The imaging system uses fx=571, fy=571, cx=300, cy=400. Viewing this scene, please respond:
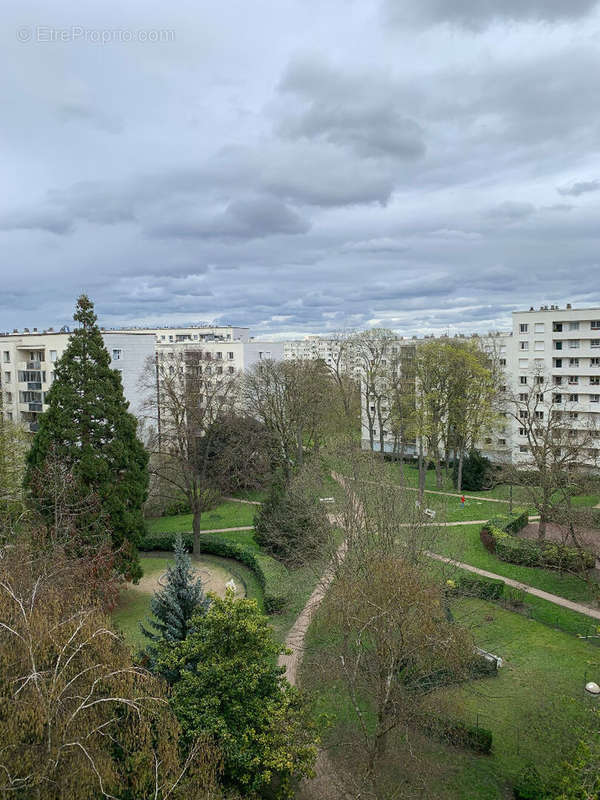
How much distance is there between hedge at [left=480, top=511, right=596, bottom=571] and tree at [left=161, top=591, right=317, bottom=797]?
14.0 metres

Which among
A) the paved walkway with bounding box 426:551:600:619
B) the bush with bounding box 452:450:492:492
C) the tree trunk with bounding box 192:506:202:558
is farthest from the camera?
the bush with bounding box 452:450:492:492

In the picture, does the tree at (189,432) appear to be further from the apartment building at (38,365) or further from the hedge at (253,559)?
the apartment building at (38,365)

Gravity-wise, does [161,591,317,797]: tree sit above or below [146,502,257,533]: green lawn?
above

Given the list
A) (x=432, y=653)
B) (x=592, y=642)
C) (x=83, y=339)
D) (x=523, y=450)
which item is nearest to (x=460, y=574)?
(x=592, y=642)

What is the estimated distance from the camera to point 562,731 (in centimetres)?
1427

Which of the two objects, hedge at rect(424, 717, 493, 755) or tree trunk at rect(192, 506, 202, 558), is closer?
hedge at rect(424, 717, 493, 755)

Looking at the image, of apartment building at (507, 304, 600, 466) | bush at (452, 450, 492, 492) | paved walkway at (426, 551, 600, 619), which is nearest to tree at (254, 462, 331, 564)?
paved walkway at (426, 551, 600, 619)

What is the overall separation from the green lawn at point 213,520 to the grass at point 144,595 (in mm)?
4427

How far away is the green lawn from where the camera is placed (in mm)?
34438

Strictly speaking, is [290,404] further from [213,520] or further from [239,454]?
[213,520]

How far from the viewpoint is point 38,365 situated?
43812 millimetres

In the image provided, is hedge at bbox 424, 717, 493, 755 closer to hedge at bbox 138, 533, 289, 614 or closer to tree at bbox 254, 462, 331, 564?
hedge at bbox 138, 533, 289, 614

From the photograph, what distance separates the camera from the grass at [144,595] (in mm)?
20719

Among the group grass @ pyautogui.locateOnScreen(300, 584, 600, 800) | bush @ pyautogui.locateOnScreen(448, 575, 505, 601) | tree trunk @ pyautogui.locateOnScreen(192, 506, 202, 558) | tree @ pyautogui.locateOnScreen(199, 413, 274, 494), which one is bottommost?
grass @ pyautogui.locateOnScreen(300, 584, 600, 800)
